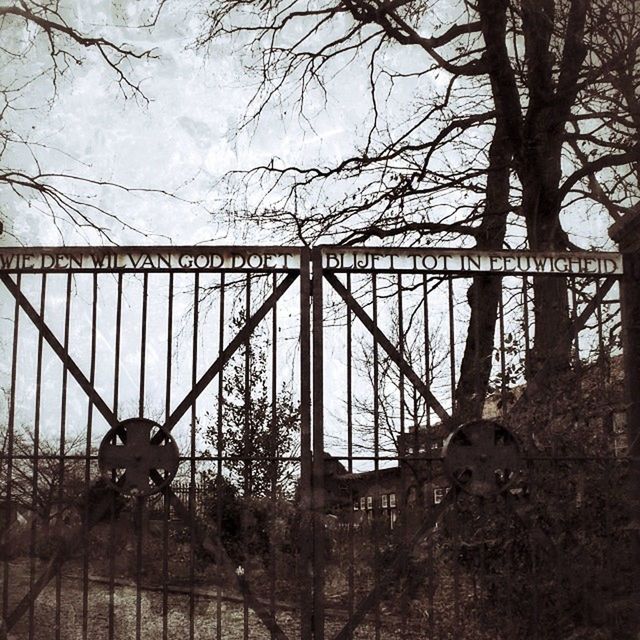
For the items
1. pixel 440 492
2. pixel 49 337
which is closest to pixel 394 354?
pixel 49 337

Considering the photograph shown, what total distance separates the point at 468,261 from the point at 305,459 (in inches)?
74.2

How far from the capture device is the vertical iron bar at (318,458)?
6527mm

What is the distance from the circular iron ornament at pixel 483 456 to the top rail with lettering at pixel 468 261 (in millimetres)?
1163

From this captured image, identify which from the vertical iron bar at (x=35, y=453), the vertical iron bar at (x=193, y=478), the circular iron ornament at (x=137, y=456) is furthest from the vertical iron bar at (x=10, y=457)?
the vertical iron bar at (x=193, y=478)

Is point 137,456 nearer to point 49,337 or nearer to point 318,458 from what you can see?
point 49,337

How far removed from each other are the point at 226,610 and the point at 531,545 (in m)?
4.61

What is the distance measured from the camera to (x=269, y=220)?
38.3 feet

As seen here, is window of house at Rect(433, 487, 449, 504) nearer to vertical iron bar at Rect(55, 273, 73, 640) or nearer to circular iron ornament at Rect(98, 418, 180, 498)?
circular iron ornament at Rect(98, 418, 180, 498)

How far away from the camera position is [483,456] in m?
6.84

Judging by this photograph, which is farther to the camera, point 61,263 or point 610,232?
point 610,232

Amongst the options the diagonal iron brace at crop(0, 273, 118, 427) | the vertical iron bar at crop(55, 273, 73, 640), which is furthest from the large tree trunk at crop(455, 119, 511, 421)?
the vertical iron bar at crop(55, 273, 73, 640)

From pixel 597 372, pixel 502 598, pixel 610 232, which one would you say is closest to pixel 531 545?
pixel 502 598

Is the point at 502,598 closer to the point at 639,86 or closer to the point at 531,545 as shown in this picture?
the point at 531,545

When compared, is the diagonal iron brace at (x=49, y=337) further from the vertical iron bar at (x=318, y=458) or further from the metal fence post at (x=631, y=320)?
the metal fence post at (x=631, y=320)
